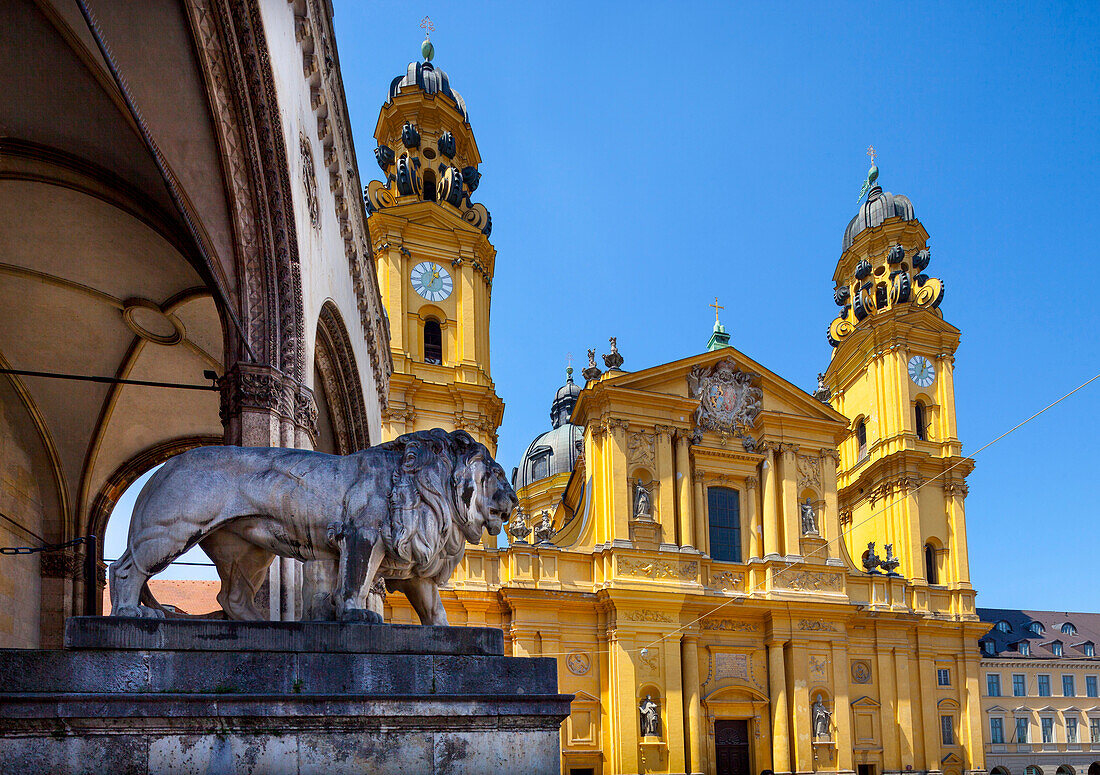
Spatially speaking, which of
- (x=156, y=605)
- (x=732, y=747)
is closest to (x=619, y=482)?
(x=732, y=747)

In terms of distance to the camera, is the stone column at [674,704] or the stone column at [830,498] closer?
the stone column at [674,704]

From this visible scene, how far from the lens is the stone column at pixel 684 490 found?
33.5 metres

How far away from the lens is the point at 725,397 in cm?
3616

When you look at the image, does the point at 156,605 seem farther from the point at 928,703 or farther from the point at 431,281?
the point at 928,703

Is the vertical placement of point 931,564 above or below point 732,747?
above

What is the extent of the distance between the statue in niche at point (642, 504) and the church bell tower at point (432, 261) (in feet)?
16.3

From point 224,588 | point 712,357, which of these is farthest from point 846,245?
point 224,588

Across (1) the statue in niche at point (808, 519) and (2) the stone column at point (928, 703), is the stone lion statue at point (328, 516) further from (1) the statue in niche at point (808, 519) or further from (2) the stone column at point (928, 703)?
(2) the stone column at point (928, 703)

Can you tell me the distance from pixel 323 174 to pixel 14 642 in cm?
931

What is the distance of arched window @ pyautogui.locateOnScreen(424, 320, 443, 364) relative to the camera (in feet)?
113

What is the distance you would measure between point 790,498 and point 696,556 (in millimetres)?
4399

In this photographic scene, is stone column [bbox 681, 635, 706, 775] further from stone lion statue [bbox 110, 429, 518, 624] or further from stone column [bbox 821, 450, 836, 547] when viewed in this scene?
stone lion statue [bbox 110, 429, 518, 624]

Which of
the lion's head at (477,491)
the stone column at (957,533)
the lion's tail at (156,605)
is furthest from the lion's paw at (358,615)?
the stone column at (957,533)

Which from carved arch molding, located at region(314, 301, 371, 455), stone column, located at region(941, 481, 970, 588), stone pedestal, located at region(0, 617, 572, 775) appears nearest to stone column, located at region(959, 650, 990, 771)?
stone column, located at region(941, 481, 970, 588)
